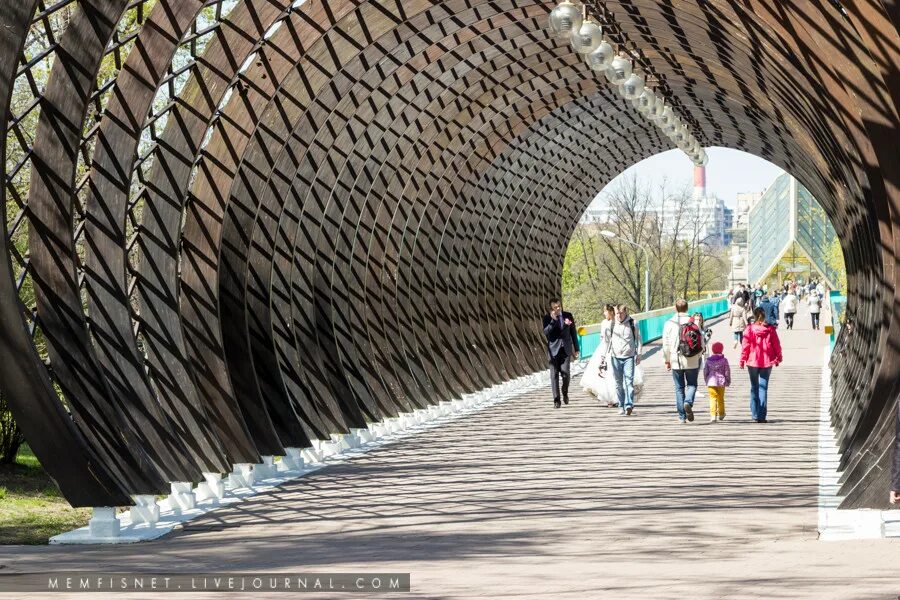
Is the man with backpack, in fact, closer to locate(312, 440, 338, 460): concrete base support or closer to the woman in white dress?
the woman in white dress

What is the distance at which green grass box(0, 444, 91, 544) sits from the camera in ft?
44.1

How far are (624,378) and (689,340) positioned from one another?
8.67 ft

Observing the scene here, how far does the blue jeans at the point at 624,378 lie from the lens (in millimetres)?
22609

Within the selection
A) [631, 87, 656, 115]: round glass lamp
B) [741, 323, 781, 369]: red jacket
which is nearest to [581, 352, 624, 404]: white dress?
[741, 323, 781, 369]: red jacket

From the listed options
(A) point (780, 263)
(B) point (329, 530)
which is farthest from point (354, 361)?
(A) point (780, 263)

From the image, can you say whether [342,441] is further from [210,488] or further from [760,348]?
[760,348]

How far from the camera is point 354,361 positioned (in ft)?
69.1

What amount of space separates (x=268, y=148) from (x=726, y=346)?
90.8ft

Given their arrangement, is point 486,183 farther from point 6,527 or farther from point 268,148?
point 6,527

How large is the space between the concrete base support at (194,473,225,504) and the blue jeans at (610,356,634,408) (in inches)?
380

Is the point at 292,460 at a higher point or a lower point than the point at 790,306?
lower

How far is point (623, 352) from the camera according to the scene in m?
22.4

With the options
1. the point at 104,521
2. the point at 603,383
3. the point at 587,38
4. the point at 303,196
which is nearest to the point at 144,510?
the point at 104,521

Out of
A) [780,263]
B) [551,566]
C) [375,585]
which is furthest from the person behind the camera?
[780,263]
